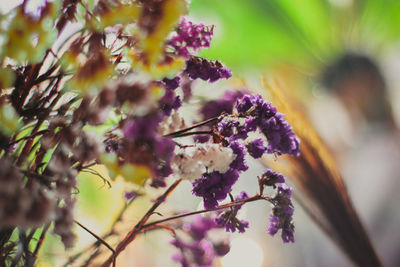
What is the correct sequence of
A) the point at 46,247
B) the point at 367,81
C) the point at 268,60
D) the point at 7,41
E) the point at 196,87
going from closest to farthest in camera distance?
the point at 7,41, the point at 196,87, the point at 46,247, the point at 367,81, the point at 268,60

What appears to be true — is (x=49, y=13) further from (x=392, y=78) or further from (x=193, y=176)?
(x=392, y=78)

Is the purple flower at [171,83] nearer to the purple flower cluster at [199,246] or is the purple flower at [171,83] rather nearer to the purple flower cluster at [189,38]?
the purple flower cluster at [189,38]

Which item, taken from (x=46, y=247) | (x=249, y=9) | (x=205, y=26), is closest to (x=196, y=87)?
(x=205, y=26)

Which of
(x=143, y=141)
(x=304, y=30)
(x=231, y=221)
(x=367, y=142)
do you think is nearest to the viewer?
(x=143, y=141)

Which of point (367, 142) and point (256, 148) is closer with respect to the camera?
point (256, 148)

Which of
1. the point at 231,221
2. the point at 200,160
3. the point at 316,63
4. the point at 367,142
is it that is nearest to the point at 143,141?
the point at 200,160

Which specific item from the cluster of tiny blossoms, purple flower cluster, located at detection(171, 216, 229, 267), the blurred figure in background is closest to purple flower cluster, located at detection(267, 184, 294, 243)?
the cluster of tiny blossoms

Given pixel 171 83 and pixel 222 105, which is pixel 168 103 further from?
pixel 222 105
